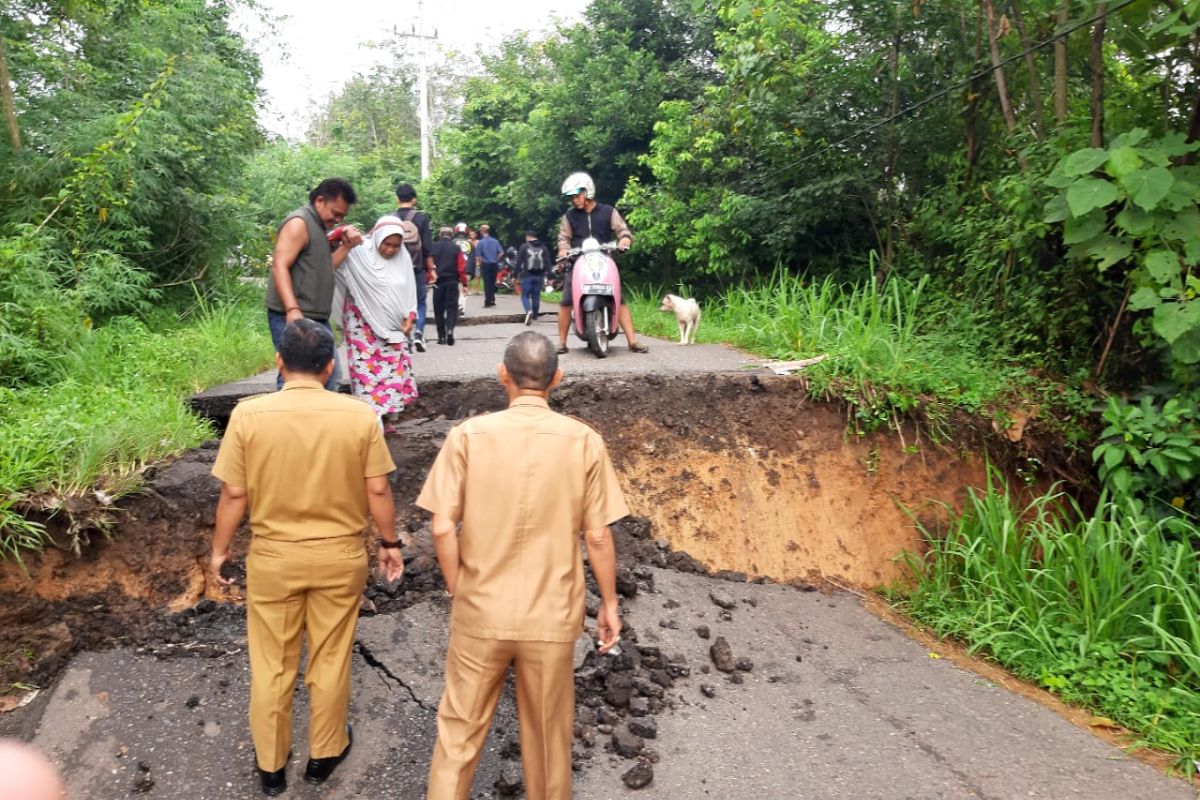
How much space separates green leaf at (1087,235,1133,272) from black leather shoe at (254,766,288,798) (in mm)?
5597

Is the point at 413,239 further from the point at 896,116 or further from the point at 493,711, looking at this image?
the point at 493,711

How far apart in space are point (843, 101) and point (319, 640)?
939cm

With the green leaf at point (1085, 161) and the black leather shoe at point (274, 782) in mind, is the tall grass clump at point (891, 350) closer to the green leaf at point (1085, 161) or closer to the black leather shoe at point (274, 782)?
the green leaf at point (1085, 161)

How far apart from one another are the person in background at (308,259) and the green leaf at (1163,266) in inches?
195

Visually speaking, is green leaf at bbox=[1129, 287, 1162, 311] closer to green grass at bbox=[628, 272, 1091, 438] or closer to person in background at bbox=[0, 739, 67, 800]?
green grass at bbox=[628, 272, 1091, 438]

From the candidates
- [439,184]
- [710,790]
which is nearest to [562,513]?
[710,790]

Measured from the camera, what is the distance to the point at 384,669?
441 cm

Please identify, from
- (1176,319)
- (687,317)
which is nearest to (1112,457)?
(1176,319)

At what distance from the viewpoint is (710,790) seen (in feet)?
12.3

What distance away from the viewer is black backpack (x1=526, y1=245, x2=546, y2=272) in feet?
46.0

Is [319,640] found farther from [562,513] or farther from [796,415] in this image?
[796,415]

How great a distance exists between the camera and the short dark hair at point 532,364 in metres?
2.99

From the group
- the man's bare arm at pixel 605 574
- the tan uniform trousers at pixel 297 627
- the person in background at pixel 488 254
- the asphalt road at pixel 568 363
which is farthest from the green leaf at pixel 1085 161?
the person in background at pixel 488 254

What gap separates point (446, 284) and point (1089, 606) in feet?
27.8
